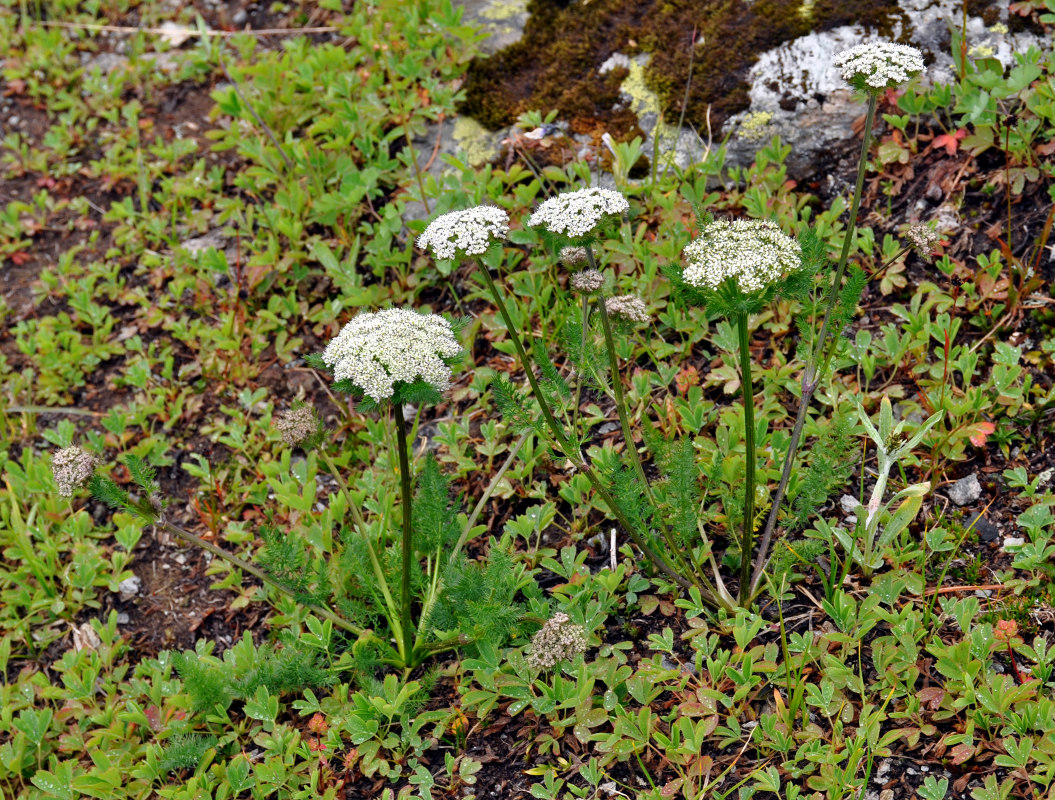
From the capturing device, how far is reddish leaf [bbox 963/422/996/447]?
3.74 meters

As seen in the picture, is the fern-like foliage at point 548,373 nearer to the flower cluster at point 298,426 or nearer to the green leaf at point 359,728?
the flower cluster at point 298,426

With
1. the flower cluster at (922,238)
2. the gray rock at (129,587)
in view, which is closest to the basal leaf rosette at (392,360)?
the flower cluster at (922,238)

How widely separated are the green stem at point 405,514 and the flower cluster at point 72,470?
47.1 inches

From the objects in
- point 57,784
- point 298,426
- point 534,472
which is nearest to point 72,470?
point 298,426

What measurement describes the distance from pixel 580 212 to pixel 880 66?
1156 millimetres

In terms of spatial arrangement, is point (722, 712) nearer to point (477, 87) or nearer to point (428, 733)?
point (428, 733)

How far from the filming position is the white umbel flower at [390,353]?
2.90 metres

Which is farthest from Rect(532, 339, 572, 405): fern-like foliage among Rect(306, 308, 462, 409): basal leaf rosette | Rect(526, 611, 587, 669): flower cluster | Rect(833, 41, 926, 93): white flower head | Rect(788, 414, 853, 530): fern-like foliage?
Rect(833, 41, 926, 93): white flower head

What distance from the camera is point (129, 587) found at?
458 cm

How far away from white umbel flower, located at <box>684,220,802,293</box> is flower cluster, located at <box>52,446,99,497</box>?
2.36 metres

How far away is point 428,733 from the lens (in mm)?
3520

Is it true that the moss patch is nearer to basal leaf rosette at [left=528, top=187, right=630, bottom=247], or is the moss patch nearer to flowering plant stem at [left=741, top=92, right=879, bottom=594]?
flowering plant stem at [left=741, top=92, right=879, bottom=594]

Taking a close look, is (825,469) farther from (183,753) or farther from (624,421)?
(183,753)

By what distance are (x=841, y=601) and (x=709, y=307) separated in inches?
52.2
